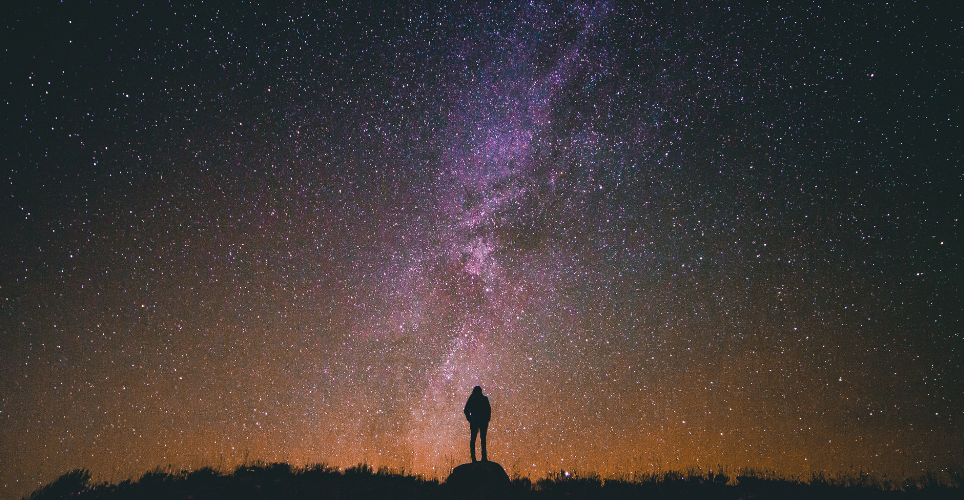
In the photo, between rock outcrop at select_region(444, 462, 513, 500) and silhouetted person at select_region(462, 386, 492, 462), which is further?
silhouetted person at select_region(462, 386, 492, 462)

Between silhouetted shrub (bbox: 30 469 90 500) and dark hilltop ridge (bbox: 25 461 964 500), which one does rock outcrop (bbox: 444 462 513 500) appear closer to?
dark hilltop ridge (bbox: 25 461 964 500)

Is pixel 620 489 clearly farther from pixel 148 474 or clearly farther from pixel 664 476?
pixel 148 474

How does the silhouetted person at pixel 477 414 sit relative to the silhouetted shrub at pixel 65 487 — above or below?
above

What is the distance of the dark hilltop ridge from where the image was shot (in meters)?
6.58

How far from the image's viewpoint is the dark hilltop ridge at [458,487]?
6.58 metres

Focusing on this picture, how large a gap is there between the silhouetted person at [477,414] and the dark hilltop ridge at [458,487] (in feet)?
1.19

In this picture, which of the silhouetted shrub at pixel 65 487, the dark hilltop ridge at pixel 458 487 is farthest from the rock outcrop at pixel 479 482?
the silhouetted shrub at pixel 65 487

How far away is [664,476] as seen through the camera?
759cm

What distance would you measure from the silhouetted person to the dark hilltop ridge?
14.3 inches

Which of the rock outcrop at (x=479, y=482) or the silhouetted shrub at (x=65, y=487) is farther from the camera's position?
the silhouetted shrub at (x=65, y=487)

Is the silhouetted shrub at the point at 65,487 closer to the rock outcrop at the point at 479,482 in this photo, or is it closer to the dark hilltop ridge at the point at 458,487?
the dark hilltop ridge at the point at 458,487

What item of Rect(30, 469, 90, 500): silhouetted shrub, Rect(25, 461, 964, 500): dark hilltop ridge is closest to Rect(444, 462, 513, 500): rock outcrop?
Rect(25, 461, 964, 500): dark hilltop ridge

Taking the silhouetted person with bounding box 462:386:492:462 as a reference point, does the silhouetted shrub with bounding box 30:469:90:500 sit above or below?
below

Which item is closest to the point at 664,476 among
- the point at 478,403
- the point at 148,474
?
the point at 478,403
